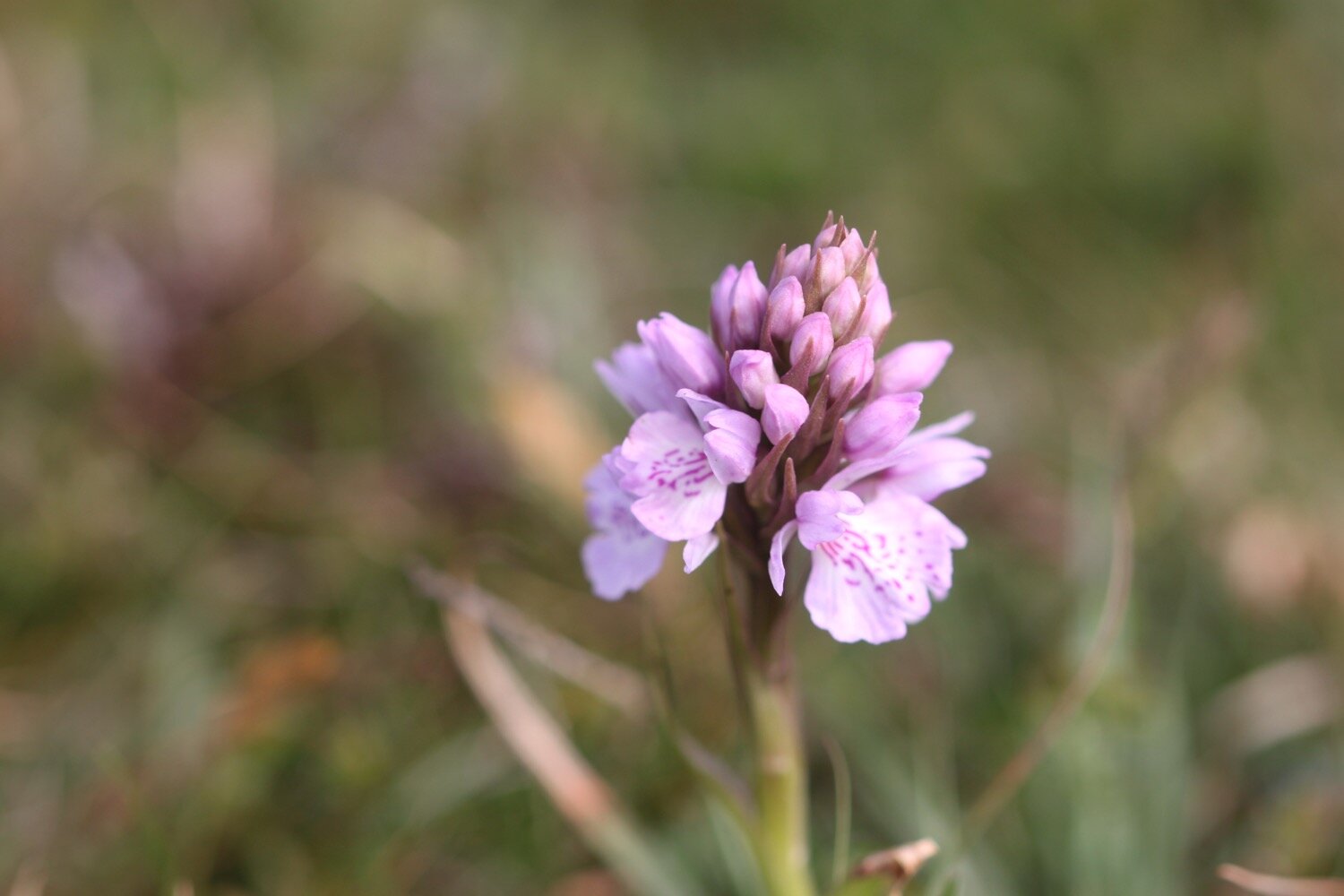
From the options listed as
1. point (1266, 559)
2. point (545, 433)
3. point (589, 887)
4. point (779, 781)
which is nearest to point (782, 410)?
point (779, 781)

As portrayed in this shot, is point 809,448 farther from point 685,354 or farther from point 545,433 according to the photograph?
point 545,433

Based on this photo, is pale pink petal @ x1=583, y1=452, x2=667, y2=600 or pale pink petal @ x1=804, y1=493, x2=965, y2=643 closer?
pale pink petal @ x1=804, y1=493, x2=965, y2=643

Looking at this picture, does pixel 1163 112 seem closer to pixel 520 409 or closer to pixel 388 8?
pixel 520 409

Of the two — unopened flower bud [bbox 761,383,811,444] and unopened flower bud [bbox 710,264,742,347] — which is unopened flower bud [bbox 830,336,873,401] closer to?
unopened flower bud [bbox 761,383,811,444]

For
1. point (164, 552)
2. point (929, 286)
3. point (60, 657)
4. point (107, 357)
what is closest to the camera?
point (60, 657)

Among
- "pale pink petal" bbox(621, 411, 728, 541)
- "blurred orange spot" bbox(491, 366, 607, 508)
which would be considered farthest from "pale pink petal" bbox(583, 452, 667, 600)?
"blurred orange spot" bbox(491, 366, 607, 508)

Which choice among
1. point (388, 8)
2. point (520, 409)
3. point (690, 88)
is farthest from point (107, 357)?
point (690, 88)
